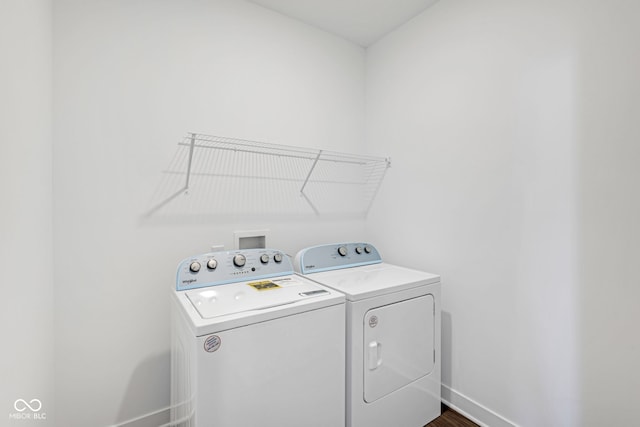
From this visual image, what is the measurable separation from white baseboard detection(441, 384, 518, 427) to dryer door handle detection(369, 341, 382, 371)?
0.77 meters

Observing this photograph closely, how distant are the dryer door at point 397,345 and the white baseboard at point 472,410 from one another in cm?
35

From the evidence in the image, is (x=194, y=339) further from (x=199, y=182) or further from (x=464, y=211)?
(x=464, y=211)

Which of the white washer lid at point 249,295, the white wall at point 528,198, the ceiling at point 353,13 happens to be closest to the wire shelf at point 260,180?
the white wall at point 528,198

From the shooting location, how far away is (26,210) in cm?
104

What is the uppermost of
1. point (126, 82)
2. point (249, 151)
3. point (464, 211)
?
point (126, 82)

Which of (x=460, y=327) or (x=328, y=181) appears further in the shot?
(x=328, y=181)

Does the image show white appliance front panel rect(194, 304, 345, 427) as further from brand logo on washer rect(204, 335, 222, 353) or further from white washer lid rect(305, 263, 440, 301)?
white washer lid rect(305, 263, 440, 301)

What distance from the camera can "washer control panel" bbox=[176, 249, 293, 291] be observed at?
1.52m

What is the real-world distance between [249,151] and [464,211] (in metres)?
1.42

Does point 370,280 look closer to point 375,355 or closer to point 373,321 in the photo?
point 373,321

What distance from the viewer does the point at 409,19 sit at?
2.18m

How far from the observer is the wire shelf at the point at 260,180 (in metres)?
1.75

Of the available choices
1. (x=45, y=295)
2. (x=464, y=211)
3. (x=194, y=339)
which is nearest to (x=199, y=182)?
(x=45, y=295)

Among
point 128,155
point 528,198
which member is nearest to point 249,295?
point 128,155
